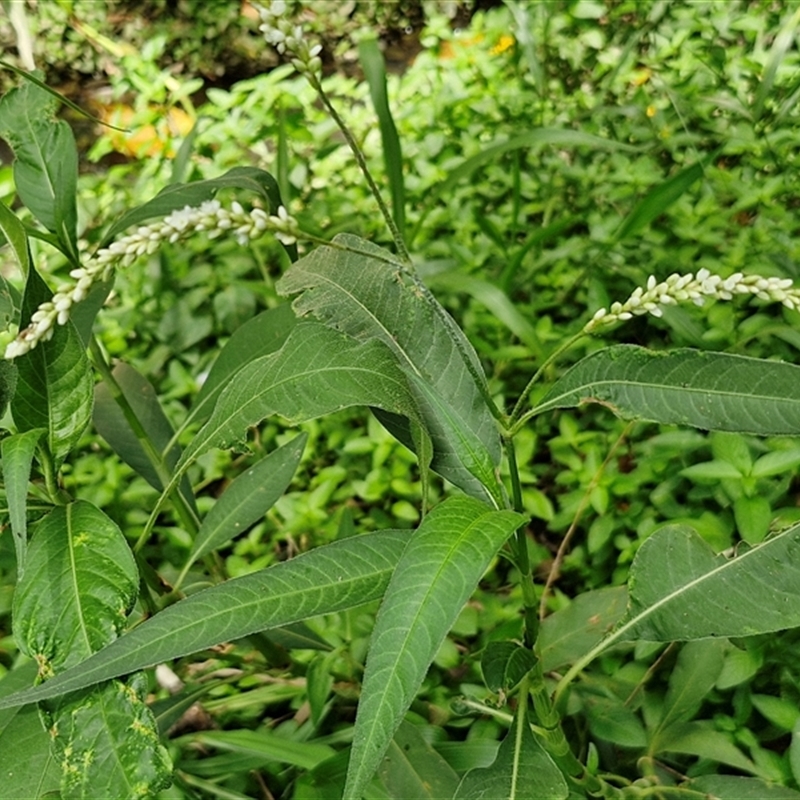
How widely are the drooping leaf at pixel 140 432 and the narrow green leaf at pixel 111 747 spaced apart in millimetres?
473

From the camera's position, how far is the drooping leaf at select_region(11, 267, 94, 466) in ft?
2.46

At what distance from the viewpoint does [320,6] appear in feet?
11.3

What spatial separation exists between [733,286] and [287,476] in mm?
666

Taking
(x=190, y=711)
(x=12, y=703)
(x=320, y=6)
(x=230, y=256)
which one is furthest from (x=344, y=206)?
(x=320, y=6)

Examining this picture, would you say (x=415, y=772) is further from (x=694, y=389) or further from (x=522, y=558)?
(x=694, y=389)

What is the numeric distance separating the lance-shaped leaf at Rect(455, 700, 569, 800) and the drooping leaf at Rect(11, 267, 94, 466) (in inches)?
19.5

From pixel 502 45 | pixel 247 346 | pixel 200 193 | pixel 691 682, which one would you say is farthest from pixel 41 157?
pixel 502 45

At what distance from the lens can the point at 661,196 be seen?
54.8 inches

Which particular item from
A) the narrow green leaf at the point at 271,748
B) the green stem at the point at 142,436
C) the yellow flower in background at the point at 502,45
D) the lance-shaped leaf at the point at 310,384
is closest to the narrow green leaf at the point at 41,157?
the green stem at the point at 142,436

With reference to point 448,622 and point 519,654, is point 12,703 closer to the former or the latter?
point 448,622

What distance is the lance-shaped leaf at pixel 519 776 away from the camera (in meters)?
0.72

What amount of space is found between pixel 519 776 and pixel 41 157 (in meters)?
0.89

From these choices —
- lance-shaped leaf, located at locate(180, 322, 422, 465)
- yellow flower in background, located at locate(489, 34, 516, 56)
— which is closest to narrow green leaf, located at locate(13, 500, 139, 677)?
lance-shaped leaf, located at locate(180, 322, 422, 465)

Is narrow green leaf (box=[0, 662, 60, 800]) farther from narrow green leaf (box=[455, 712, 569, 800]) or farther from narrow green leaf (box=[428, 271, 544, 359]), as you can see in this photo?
narrow green leaf (box=[428, 271, 544, 359])
